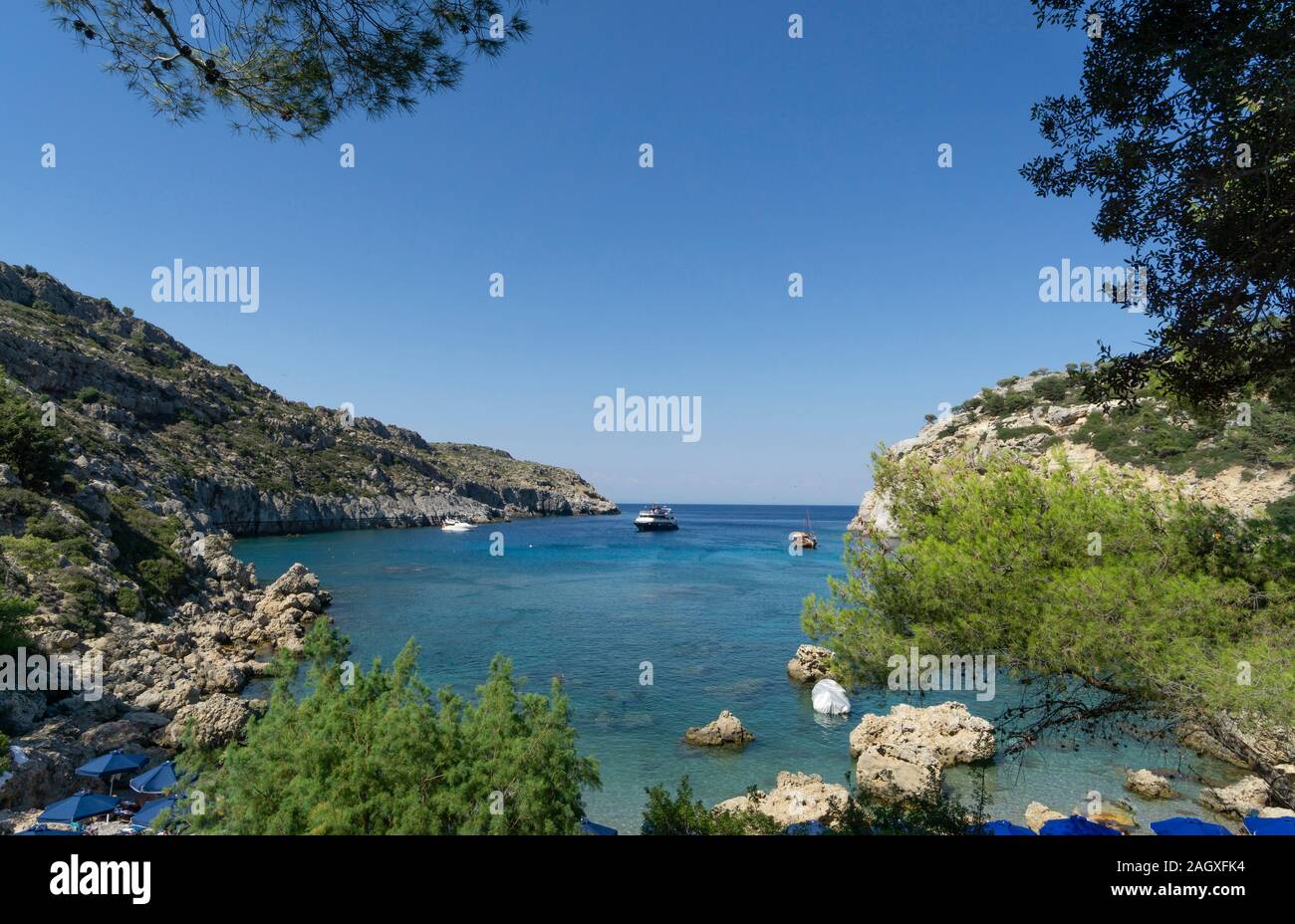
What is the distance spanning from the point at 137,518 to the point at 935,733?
34.1 m

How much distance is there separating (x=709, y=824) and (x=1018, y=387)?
59481 mm

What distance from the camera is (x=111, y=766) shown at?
10773 mm

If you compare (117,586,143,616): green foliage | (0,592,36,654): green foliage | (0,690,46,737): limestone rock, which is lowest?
(0,690,46,737): limestone rock

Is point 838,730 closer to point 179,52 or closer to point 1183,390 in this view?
point 1183,390

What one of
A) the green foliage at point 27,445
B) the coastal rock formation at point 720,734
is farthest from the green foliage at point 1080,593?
the green foliage at point 27,445

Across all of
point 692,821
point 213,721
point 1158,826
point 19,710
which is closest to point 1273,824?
point 1158,826

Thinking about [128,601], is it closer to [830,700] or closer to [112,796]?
[112,796]

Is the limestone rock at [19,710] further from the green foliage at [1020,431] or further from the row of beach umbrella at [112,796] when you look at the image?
the green foliage at [1020,431]

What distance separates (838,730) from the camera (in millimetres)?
16391

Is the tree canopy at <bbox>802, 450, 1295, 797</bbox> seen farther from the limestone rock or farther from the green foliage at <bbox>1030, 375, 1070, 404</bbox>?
the green foliage at <bbox>1030, 375, 1070, 404</bbox>

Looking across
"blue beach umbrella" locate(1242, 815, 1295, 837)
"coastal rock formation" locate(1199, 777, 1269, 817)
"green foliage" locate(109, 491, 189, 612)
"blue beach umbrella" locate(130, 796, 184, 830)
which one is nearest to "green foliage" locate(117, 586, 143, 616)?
"green foliage" locate(109, 491, 189, 612)

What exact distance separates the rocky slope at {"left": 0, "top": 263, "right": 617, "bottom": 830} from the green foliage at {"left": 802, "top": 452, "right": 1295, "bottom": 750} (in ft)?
33.5

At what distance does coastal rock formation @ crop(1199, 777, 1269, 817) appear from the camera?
10961mm
